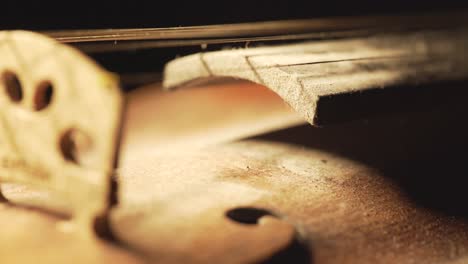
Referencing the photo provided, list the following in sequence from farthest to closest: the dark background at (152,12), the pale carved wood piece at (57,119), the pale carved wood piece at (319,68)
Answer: the dark background at (152,12), the pale carved wood piece at (319,68), the pale carved wood piece at (57,119)

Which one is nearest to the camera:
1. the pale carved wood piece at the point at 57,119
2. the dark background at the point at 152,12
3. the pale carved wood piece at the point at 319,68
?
the pale carved wood piece at the point at 57,119

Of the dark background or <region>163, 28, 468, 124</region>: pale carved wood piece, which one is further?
the dark background

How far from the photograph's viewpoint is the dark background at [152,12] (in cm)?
290

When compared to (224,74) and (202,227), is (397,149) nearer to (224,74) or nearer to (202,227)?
(224,74)

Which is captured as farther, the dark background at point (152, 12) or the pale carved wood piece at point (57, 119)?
the dark background at point (152, 12)

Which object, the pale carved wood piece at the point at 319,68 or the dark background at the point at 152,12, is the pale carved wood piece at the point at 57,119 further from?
the dark background at the point at 152,12

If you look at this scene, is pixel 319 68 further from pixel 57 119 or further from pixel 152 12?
pixel 152 12

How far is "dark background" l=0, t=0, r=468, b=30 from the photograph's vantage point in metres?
2.90

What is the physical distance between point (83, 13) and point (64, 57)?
2.38 m

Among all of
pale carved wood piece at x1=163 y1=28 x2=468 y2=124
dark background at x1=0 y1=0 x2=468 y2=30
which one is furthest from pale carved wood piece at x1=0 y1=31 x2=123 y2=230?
dark background at x1=0 y1=0 x2=468 y2=30

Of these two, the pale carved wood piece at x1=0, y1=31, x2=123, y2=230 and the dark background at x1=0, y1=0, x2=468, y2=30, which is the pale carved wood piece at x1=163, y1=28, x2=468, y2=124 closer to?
the pale carved wood piece at x1=0, y1=31, x2=123, y2=230

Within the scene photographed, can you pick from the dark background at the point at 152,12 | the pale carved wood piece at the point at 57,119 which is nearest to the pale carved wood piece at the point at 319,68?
the pale carved wood piece at the point at 57,119

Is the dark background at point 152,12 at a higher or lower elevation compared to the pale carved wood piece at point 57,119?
higher

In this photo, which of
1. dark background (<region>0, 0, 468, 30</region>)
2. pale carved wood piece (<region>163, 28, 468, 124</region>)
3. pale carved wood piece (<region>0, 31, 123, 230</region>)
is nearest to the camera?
pale carved wood piece (<region>0, 31, 123, 230</region>)
